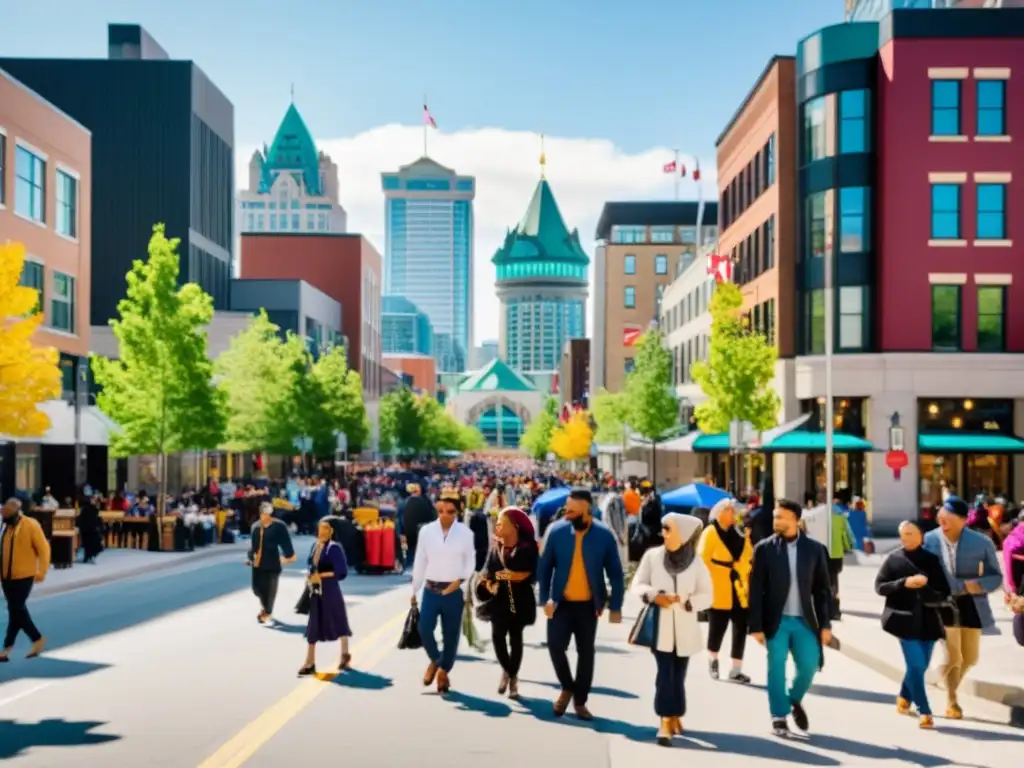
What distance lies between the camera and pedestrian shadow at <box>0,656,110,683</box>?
1473cm

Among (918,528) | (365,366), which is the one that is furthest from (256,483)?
(365,366)

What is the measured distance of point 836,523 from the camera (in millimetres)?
21375

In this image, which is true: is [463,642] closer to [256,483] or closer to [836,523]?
[836,523]

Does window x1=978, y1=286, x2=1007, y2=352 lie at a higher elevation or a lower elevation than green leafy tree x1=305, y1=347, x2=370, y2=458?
higher

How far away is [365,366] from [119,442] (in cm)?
8948

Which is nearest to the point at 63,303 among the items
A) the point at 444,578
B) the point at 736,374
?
the point at 736,374

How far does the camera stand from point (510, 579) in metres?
13.0

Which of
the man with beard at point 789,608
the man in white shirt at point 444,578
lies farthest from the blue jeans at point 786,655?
the man in white shirt at point 444,578

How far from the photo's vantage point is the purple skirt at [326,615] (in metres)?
14.9

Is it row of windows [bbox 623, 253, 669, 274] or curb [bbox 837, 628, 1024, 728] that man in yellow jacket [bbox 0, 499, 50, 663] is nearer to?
curb [bbox 837, 628, 1024, 728]

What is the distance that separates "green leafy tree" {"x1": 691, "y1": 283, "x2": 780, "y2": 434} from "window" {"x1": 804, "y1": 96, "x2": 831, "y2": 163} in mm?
5196

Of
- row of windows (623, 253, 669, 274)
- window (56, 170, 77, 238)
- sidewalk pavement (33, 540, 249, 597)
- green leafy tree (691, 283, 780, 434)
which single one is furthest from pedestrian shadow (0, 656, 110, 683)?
row of windows (623, 253, 669, 274)

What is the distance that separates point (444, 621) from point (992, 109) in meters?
36.4

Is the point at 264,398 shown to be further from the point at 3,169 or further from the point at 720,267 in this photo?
the point at 3,169
